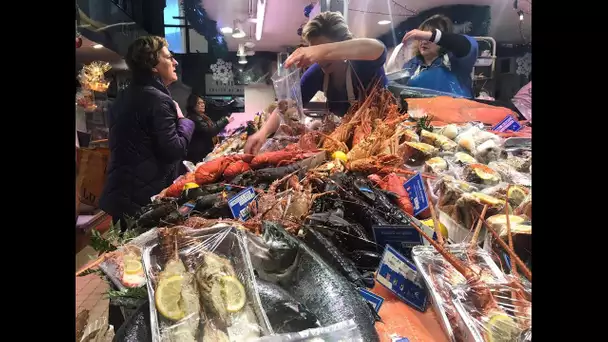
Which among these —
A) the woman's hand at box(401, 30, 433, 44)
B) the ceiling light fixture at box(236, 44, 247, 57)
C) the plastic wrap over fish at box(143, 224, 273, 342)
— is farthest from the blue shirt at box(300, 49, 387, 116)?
the plastic wrap over fish at box(143, 224, 273, 342)

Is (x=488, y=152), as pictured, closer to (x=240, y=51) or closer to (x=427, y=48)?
(x=427, y=48)

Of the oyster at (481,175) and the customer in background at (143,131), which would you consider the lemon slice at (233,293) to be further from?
the oyster at (481,175)

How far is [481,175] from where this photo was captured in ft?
7.10

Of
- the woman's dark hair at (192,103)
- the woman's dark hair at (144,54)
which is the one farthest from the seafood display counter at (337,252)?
the woman's dark hair at (144,54)

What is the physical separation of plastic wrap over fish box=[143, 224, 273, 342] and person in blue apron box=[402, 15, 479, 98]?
2130 millimetres

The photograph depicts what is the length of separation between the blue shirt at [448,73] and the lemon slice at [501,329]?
2290 millimetres

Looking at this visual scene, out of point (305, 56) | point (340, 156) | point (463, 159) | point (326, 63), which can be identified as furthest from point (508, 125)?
point (305, 56)

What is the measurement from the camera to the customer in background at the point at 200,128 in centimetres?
224

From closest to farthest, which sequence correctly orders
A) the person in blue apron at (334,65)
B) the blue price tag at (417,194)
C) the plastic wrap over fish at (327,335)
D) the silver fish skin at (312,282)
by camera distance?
the plastic wrap over fish at (327,335) → the silver fish skin at (312,282) → the blue price tag at (417,194) → the person in blue apron at (334,65)

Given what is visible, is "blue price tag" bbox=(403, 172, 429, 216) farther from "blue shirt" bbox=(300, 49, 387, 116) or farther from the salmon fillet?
the salmon fillet

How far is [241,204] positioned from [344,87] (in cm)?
138
